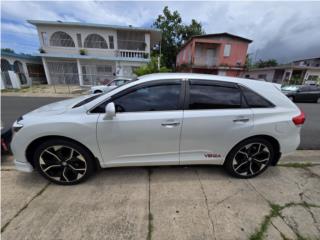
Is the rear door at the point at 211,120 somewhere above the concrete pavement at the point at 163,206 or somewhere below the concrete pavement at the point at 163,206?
above

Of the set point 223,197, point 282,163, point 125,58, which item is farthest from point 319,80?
point 223,197

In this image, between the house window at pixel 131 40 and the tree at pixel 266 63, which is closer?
the house window at pixel 131 40

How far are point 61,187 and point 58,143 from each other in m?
0.70

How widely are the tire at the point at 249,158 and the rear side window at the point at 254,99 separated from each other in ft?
1.69

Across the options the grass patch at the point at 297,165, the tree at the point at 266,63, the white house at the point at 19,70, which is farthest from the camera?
the tree at the point at 266,63

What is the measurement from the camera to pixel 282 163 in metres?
3.00

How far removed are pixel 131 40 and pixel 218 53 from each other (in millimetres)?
11015

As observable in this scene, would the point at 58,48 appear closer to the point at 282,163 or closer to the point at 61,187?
the point at 61,187

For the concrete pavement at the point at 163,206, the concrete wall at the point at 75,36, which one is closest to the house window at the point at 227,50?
the concrete wall at the point at 75,36

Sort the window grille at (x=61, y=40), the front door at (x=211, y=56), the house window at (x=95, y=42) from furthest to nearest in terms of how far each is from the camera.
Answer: the front door at (x=211, y=56), the house window at (x=95, y=42), the window grille at (x=61, y=40)

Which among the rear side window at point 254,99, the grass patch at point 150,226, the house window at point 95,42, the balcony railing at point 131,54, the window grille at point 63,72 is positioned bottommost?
the grass patch at point 150,226

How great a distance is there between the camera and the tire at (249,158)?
2.39 meters

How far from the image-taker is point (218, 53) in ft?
65.4

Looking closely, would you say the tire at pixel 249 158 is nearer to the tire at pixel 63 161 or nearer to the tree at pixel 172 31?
the tire at pixel 63 161
